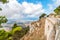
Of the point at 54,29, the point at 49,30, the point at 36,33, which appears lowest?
the point at 36,33

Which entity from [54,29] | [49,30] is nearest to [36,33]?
[49,30]

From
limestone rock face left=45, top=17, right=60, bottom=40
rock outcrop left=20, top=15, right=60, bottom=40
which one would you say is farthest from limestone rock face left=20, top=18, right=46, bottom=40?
limestone rock face left=45, top=17, right=60, bottom=40

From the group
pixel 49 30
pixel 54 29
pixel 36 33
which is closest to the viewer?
pixel 54 29

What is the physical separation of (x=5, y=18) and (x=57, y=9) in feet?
103

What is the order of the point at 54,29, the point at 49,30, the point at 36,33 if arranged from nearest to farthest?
the point at 54,29
the point at 49,30
the point at 36,33

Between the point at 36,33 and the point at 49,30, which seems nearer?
the point at 49,30

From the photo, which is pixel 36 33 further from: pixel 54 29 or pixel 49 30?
pixel 54 29

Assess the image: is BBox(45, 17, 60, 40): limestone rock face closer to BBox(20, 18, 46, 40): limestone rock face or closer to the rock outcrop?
the rock outcrop

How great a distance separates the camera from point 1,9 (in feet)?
27.9

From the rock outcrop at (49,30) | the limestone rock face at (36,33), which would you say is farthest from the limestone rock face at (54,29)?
the limestone rock face at (36,33)

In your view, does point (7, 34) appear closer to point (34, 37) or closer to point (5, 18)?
point (5, 18)

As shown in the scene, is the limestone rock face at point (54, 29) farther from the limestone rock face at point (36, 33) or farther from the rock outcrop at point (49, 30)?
the limestone rock face at point (36, 33)

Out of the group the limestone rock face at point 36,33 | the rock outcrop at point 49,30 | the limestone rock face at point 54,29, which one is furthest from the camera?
the limestone rock face at point 36,33

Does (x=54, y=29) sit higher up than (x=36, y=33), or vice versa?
(x=54, y=29)
